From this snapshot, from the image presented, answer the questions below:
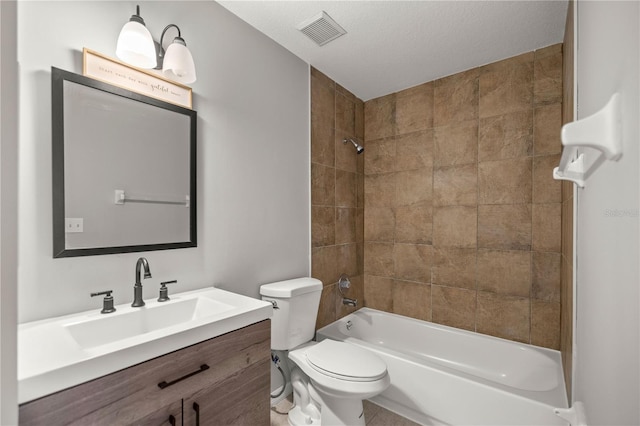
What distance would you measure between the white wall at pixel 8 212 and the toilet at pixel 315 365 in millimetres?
1343

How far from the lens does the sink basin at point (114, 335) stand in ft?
2.44

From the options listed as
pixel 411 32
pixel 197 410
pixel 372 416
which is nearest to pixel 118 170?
pixel 197 410

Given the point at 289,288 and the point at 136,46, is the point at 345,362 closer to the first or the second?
the point at 289,288

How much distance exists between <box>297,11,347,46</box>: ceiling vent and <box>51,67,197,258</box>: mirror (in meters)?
0.90

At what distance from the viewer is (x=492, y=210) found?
2193mm

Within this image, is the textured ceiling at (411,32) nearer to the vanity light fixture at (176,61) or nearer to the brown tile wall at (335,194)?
the brown tile wall at (335,194)

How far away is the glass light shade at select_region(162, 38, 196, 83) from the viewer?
52.0 inches

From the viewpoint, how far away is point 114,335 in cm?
114

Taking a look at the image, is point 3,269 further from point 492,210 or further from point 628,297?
point 492,210

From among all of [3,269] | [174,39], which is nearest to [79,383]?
[3,269]

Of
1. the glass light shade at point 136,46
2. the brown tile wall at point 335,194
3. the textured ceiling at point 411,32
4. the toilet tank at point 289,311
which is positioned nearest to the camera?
the glass light shade at point 136,46

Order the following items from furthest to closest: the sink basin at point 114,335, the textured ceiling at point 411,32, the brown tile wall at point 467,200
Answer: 1. the brown tile wall at point 467,200
2. the textured ceiling at point 411,32
3. the sink basin at point 114,335

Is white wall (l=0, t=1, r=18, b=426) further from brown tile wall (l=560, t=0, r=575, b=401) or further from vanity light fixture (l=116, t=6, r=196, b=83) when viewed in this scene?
brown tile wall (l=560, t=0, r=575, b=401)

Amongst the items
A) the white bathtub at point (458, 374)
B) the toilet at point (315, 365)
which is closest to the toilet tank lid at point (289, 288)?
the toilet at point (315, 365)
